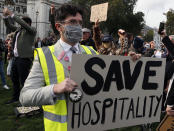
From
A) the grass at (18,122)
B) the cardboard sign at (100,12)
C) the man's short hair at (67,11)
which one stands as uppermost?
the cardboard sign at (100,12)

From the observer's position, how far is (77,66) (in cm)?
150

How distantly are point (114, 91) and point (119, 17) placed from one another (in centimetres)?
3691

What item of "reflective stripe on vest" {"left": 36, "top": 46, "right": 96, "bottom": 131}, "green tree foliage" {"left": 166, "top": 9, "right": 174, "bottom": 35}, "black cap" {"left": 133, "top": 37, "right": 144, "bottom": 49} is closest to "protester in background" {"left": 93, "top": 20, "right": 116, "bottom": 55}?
"black cap" {"left": 133, "top": 37, "right": 144, "bottom": 49}

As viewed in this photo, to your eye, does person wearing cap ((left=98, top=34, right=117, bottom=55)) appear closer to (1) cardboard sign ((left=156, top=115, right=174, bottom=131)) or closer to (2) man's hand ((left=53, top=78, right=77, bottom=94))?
(1) cardboard sign ((left=156, top=115, right=174, bottom=131))

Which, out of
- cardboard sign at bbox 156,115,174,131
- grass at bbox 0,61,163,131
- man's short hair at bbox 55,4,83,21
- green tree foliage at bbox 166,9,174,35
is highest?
green tree foliage at bbox 166,9,174,35

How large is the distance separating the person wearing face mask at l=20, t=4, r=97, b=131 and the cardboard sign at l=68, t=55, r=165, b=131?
12cm

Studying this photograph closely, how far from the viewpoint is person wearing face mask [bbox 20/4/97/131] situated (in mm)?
1416

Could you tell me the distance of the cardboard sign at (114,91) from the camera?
156cm

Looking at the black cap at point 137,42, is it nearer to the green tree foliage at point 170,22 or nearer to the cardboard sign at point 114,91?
the cardboard sign at point 114,91

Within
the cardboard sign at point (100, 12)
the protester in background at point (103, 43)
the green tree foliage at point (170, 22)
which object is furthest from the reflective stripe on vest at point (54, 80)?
the green tree foliage at point (170, 22)

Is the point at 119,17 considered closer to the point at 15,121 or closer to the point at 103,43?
the point at 103,43

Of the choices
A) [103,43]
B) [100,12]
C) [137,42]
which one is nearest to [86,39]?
[100,12]

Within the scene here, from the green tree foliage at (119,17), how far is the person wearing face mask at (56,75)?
33.1 meters

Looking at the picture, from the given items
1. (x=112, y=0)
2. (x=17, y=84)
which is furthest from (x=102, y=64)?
(x=112, y=0)
